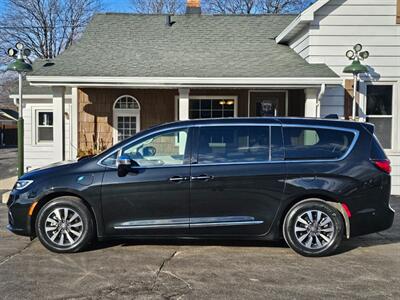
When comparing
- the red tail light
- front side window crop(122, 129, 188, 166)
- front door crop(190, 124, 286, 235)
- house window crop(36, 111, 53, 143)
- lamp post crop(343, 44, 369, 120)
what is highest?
lamp post crop(343, 44, 369, 120)

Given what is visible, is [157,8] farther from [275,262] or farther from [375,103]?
[275,262]

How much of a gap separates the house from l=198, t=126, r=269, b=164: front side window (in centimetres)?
441

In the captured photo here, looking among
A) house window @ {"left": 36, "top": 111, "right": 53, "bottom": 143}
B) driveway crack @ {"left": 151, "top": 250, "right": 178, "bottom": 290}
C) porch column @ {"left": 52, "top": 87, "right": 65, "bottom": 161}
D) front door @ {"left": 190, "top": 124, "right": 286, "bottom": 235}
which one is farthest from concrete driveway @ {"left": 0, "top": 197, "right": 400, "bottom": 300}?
house window @ {"left": 36, "top": 111, "right": 53, "bottom": 143}

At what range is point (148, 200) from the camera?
6148 mm

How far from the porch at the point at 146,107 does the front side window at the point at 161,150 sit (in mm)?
7007

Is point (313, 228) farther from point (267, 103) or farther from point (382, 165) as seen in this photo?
point (267, 103)

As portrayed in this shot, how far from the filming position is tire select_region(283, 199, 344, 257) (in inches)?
243

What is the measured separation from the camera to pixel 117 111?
13562 millimetres

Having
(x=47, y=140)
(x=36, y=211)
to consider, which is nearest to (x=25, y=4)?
(x=47, y=140)

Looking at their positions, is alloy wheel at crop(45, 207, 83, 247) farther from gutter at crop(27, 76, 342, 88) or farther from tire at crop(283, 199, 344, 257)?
gutter at crop(27, 76, 342, 88)

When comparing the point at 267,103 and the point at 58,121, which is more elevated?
the point at 267,103

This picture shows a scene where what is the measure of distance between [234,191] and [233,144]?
626 millimetres

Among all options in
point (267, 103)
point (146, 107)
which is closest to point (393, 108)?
point (267, 103)

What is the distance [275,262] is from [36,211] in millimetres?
3225
